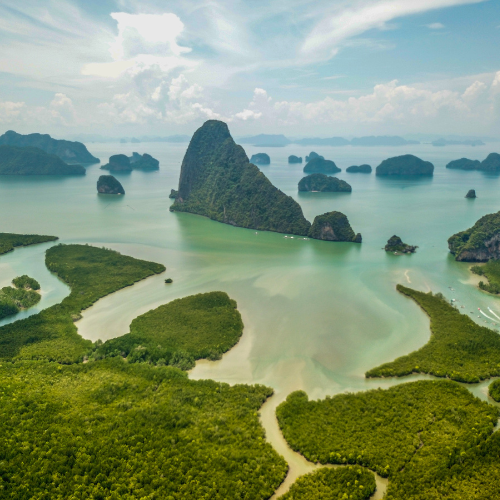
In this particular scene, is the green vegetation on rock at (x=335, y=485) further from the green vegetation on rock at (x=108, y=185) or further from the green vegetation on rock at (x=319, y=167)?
the green vegetation on rock at (x=319, y=167)

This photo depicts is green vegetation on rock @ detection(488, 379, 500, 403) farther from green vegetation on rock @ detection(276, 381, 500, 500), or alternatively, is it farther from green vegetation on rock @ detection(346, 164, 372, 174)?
green vegetation on rock @ detection(346, 164, 372, 174)

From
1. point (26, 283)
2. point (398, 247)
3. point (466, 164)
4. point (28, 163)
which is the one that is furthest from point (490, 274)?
point (28, 163)

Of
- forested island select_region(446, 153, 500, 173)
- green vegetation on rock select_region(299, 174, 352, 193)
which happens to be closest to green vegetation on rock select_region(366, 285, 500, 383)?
green vegetation on rock select_region(299, 174, 352, 193)

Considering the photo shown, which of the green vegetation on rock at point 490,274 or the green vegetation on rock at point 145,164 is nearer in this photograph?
the green vegetation on rock at point 490,274

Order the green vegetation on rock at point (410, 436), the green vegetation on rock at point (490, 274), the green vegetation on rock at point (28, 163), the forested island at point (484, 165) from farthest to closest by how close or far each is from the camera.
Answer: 1. the forested island at point (484, 165)
2. the green vegetation on rock at point (28, 163)
3. the green vegetation on rock at point (490, 274)
4. the green vegetation on rock at point (410, 436)

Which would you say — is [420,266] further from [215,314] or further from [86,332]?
[86,332]

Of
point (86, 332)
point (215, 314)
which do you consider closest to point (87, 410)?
point (86, 332)

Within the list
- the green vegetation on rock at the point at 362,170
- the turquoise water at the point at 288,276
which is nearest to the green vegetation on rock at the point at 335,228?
the turquoise water at the point at 288,276
